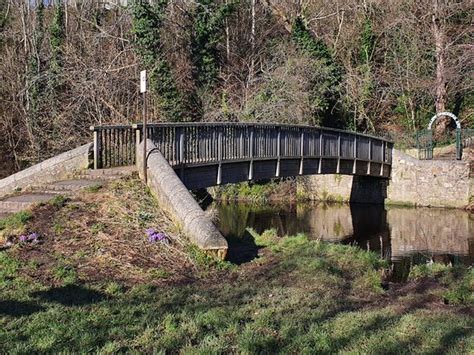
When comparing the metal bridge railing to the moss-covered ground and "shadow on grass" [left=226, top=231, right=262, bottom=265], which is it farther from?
"shadow on grass" [left=226, top=231, right=262, bottom=265]

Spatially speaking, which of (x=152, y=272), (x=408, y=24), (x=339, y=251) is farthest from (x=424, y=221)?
(x=152, y=272)

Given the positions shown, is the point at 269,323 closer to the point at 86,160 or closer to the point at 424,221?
the point at 86,160

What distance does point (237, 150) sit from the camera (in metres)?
15.0

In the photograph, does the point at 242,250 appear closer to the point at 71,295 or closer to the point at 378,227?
the point at 71,295

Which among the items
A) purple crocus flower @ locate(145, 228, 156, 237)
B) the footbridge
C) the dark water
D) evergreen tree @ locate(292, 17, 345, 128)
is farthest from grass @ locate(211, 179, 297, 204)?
purple crocus flower @ locate(145, 228, 156, 237)

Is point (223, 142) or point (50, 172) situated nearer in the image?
point (50, 172)

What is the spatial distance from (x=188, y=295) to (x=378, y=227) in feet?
48.8

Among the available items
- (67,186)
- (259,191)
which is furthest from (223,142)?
(259,191)

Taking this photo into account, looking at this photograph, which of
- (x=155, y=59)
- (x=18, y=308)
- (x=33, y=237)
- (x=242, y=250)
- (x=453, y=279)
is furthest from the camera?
(x=155, y=59)

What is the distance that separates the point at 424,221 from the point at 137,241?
15.5 m

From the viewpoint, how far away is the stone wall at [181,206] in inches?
312

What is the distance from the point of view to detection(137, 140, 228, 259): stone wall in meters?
7.91

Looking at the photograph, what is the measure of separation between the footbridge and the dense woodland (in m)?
3.77

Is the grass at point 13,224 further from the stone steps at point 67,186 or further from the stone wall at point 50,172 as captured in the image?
the stone wall at point 50,172
